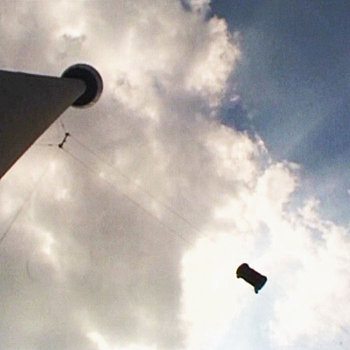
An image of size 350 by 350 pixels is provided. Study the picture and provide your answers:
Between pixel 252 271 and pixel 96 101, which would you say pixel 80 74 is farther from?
pixel 252 271

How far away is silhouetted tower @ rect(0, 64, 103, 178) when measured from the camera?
15.3 m

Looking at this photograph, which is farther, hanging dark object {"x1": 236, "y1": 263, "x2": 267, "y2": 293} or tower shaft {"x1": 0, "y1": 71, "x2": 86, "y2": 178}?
hanging dark object {"x1": 236, "y1": 263, "x2": 267, "y2": 293}

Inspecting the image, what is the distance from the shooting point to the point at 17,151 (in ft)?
54.8

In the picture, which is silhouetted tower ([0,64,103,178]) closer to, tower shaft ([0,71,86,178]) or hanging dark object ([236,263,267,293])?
tower shaft ([0,71,86,178])

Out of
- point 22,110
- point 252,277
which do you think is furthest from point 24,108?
point 252,277

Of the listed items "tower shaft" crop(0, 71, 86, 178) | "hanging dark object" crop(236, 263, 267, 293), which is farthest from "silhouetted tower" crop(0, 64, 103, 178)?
"hanging dark object" crop(236, 263, 267, 293)

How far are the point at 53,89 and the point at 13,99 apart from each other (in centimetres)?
557

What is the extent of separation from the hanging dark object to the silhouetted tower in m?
11.0

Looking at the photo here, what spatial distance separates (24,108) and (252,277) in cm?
1224

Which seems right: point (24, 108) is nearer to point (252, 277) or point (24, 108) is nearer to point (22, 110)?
point (22, 110)

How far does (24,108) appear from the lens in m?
16.8

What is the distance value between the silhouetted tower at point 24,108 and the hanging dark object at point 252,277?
11.0 meters

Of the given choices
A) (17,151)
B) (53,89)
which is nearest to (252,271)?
(17,151)

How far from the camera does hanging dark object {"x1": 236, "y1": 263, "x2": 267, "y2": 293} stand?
18297 mm
